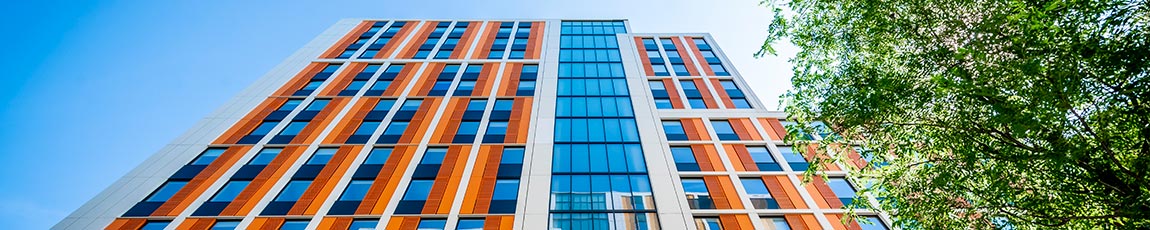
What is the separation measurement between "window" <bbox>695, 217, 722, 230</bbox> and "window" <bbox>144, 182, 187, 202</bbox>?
20803 millimetres

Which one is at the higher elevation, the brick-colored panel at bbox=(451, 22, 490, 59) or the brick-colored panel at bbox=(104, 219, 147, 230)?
the brick-colored panel at bbox=(451, 22, 490, 59)

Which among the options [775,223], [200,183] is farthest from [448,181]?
[775,223]

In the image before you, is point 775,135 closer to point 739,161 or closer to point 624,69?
point 739,161

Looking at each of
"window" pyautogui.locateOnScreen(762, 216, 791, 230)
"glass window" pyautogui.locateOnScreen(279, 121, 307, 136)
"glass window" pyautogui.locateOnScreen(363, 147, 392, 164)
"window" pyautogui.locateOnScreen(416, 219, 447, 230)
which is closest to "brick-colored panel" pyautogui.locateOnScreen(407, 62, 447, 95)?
"glass window" pyautogui.locateOnScreen(279, 121, 307, 136)

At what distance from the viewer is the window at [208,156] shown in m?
20.5

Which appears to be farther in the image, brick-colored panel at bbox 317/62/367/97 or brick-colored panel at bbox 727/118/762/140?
brick-colored panel at bbox 317/62/367/97

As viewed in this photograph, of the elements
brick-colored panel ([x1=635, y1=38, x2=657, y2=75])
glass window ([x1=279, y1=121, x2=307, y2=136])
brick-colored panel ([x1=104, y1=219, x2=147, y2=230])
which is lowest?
brick-colored panel ([x1=104, y1=219, x2=147, y2=230])

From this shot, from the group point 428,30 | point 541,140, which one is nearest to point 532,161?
point 541,140

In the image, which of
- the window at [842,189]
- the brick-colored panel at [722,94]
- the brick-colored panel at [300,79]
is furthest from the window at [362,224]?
the brick-colored panel at [722,94]

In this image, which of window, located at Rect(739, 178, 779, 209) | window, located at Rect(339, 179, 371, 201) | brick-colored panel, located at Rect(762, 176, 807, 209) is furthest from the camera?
window, located at Rect(739, 178, 779, 209)

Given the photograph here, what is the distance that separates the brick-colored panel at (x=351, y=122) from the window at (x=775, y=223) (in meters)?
19.7

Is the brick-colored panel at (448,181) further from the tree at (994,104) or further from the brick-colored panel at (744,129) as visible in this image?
the brick-colored panel at (744,129)

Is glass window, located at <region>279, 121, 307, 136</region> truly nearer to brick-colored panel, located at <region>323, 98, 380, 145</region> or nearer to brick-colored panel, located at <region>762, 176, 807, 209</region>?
brick-colored panel, located at <region>323, 98, 380, 145</region>

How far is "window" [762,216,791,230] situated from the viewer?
697 inches
